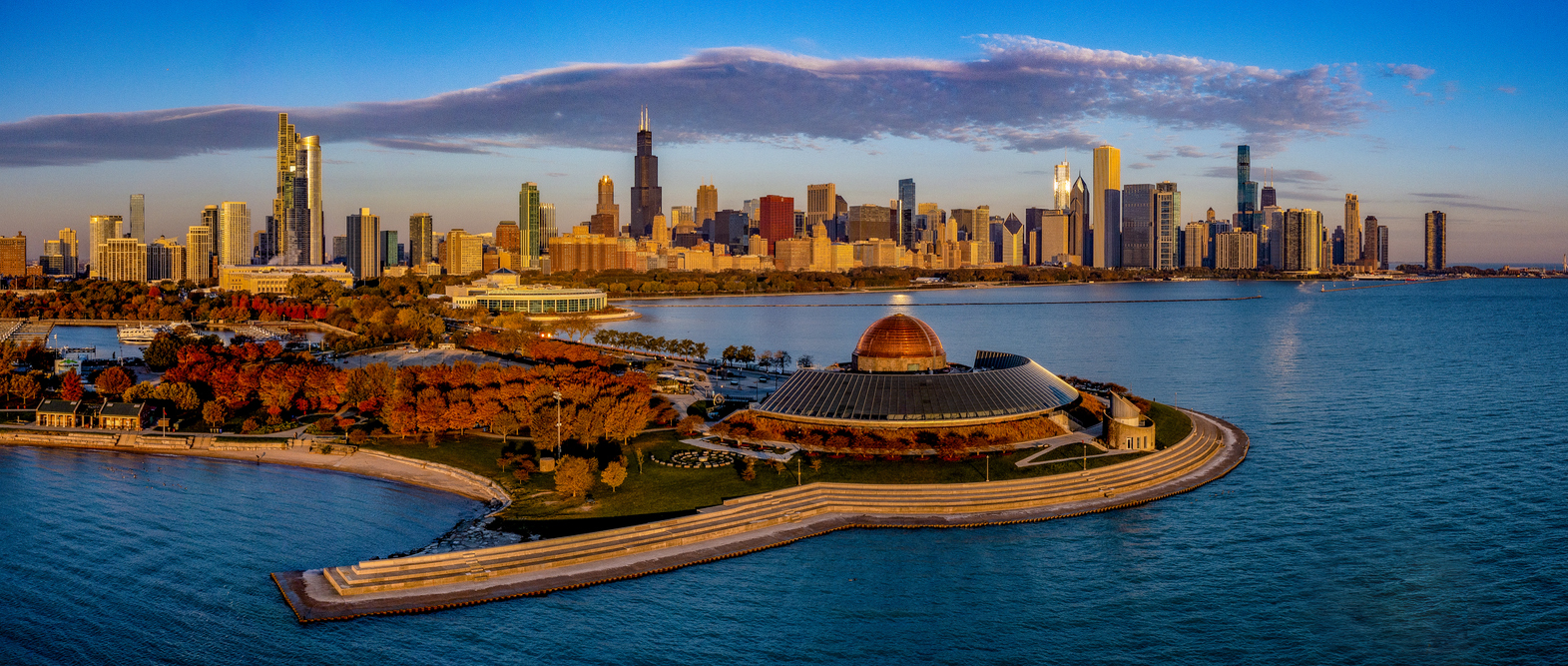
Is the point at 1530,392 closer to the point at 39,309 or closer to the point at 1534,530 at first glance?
the point at 1534,530

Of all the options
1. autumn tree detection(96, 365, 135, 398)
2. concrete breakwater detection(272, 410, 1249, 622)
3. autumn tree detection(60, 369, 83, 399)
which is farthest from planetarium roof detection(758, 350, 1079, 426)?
autumn tree detection(60, 369, 83, 399)

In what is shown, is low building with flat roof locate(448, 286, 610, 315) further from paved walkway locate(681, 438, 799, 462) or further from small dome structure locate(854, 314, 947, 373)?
paved walkway locate(681, 438, 799, 462)

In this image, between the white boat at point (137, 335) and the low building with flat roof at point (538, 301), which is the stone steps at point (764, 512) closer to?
the white boat at point (137, 335)

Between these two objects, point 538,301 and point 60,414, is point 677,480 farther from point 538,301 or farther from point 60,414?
point 538,301

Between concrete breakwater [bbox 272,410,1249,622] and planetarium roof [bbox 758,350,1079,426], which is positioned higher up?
planetarium roof [bbox 758,350,1079,426]

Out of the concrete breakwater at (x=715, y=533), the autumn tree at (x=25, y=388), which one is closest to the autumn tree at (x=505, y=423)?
the concrete breakwater at (x=715, y=533)

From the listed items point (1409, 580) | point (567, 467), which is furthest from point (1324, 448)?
point (567, 467)
